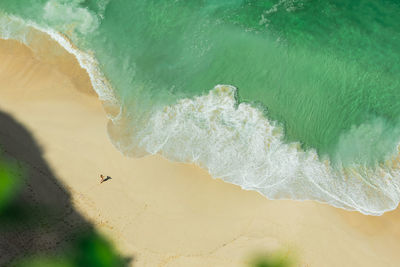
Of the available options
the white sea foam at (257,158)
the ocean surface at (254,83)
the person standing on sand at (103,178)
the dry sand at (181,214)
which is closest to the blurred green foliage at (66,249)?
the dry sand at (181,214)

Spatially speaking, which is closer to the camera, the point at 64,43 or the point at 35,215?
the point at 35,215

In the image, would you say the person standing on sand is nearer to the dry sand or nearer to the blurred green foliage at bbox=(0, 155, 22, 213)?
the dry sand

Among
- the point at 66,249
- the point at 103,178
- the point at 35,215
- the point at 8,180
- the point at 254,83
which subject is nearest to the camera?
the point at 66,249

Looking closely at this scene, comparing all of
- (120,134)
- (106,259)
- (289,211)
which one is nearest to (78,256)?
(106,259)

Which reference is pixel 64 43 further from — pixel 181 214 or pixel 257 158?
pixel 257 158

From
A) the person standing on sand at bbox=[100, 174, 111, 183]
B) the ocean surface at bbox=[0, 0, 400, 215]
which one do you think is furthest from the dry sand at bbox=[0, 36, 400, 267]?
the ocean surface at bbox=[0, 0, 400, 215]

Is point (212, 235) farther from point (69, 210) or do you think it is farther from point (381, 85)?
point (381, 85)

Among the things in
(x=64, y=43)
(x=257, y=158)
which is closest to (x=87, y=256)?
(x=257, y=158)
